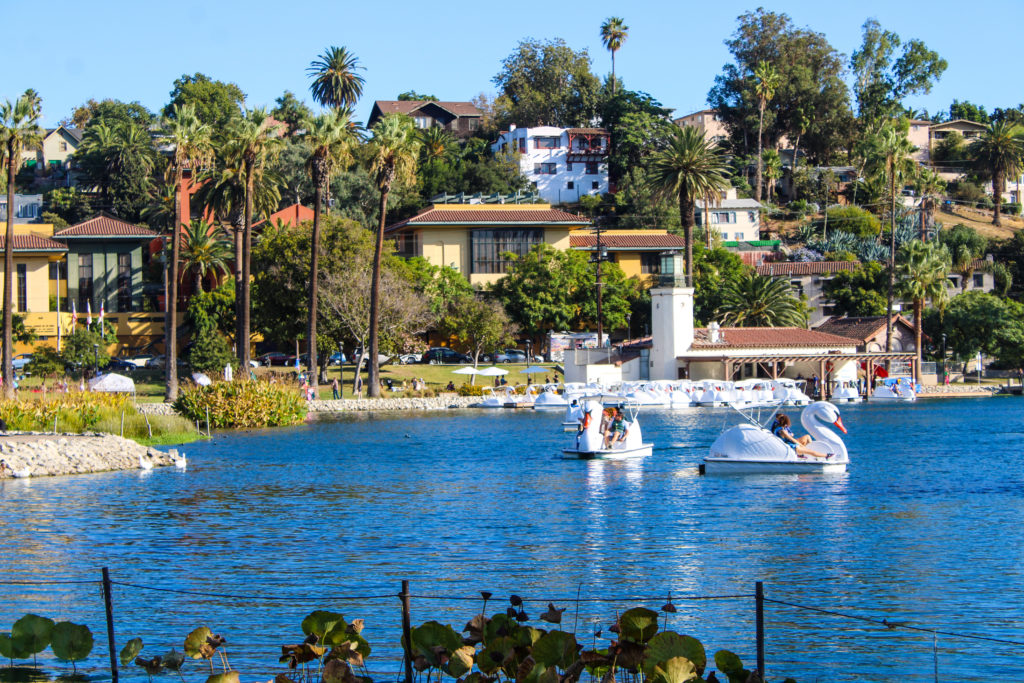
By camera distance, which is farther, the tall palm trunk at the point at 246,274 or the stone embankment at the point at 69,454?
the tall palm trunk at the point at 246,274

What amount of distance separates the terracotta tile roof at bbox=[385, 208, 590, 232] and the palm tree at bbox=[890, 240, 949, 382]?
26.9 meters

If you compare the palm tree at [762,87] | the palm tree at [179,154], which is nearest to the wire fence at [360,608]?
the palm tree at [179,154]

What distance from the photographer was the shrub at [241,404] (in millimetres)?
53281

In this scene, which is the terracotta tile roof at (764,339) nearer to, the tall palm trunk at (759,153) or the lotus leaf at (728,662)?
the tall palm trunk at (759,153)

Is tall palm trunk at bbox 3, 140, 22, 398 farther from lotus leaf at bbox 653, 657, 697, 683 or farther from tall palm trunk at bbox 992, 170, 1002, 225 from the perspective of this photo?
tall palm trunk at bbox 992, 170, 1002, 225

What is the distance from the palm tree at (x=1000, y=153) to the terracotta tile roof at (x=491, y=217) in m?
60.5

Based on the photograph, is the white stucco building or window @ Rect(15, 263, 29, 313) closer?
window @ Rect(15, 263, 29, 313)

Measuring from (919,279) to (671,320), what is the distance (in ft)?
69.2

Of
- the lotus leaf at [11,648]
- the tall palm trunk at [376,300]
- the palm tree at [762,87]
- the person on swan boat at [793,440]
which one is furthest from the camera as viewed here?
the palm tree at [762,87]

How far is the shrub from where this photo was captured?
53281 millimetres

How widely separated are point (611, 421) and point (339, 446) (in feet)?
40.1

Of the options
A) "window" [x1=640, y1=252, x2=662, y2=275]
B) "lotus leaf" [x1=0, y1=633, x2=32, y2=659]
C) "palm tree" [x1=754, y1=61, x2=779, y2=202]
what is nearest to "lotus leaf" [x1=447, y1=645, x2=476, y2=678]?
"lotus leaf" [x1=0, y1=633, x2=32, y2=659]

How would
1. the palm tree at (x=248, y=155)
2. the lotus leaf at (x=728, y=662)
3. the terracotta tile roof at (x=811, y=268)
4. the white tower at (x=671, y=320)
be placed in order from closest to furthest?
the lotus leaf at (x=728, y=662) → the palm tree at (x=248, y=155) → the white tower at (x=671, y=320) → the terracotta tile roof at (x=811, y=268)

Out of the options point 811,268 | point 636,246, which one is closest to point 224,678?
point 636,246
